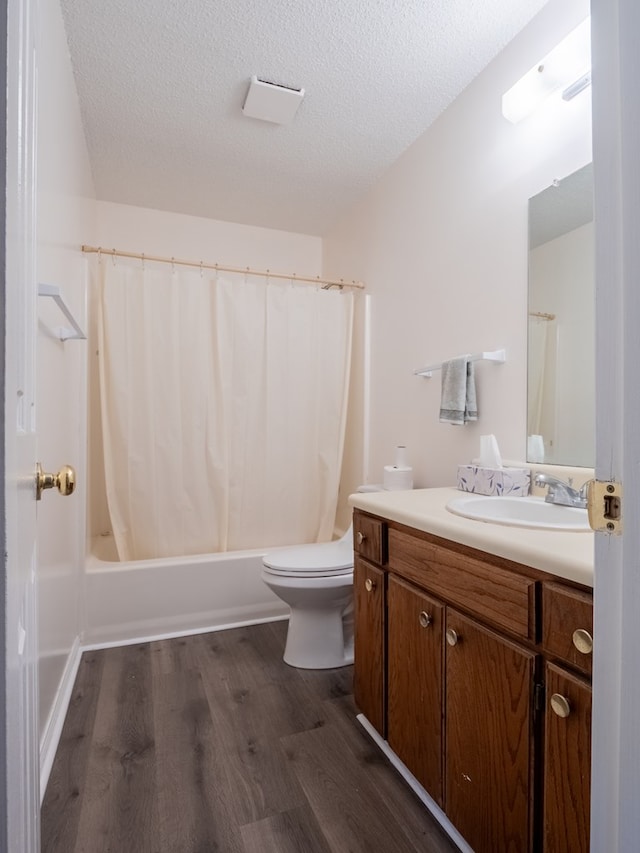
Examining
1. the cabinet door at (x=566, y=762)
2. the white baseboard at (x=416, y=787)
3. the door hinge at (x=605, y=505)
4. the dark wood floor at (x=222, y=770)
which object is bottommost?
the dark wood floor at (x=222, y=770)

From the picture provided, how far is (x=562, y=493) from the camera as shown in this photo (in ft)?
4.21

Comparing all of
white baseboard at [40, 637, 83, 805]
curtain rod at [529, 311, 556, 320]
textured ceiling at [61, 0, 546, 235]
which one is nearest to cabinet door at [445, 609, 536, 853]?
curtain rod at [529, 311, 556, 320]

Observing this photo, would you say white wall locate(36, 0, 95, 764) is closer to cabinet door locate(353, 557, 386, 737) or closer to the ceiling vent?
the ceiling vent

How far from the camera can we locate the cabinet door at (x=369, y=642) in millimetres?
1397

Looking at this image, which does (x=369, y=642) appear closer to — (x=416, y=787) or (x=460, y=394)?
(x=416, y=787)

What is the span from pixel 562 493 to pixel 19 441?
1.30m

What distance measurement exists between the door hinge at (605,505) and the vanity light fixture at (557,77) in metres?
1.40

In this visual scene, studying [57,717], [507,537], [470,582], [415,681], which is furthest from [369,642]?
[57,717]

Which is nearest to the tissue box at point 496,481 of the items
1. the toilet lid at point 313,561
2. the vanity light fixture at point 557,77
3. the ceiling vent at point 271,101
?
the toilet lid at point 313,561

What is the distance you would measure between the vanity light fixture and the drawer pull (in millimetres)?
1556

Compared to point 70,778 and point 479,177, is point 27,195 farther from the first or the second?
point 479,177

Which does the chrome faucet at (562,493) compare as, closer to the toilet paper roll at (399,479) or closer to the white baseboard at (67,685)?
the toilet paper roll at (399,479)

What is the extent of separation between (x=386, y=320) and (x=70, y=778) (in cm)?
229

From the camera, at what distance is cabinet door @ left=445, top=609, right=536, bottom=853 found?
Answer: 2.89ft
